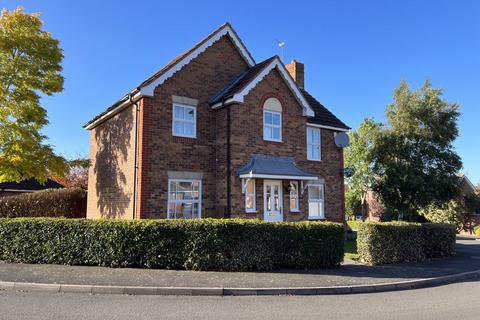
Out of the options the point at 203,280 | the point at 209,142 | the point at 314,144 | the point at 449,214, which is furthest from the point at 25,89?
the point at 449,214

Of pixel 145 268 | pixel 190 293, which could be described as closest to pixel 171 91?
pixel 145 268

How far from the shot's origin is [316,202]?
67.3 feet

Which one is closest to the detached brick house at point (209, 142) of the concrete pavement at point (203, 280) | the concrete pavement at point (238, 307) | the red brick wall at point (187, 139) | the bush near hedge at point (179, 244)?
the red brick wall at point (187, 139)

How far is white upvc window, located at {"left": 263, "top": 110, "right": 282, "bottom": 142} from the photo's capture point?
58.3ft

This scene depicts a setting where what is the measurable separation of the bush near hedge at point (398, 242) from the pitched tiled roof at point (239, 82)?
728cm

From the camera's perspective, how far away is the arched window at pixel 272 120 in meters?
17.8

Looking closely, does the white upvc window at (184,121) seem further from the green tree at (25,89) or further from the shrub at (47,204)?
the shrub at (47,204)

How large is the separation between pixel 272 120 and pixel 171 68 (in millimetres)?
4850

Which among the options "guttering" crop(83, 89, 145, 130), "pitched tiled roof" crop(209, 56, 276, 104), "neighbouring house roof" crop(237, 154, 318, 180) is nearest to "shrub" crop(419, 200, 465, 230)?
"neighbouring house roof" crop(237, 154, 318, 180)

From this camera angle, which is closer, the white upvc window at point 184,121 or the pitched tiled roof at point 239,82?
the white upvc window at point 184,121

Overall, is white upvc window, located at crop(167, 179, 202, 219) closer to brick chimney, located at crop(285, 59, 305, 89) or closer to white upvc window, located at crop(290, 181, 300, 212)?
white upvc window, located at crop(290, 181, 300, 212)

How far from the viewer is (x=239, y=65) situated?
1909 cm

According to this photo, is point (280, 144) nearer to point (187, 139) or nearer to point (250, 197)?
point (250, 197)

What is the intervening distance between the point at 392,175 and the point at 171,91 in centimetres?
1406
